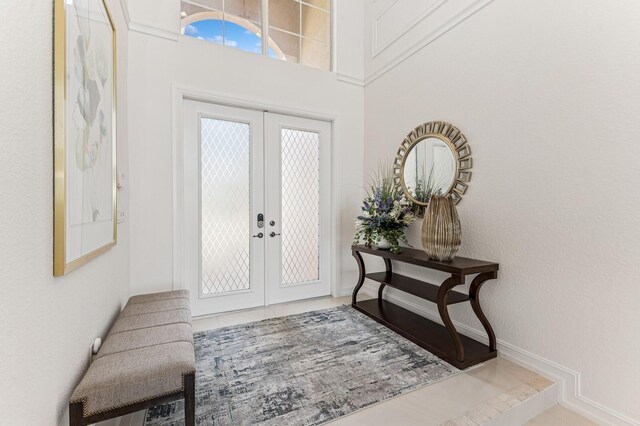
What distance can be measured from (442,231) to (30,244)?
2.34m

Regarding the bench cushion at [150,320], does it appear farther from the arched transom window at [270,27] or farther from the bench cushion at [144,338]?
the arched transom window at [270,27]

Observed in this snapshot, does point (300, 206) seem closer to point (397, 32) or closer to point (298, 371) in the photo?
point (298, 371)

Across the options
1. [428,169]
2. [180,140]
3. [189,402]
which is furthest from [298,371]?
[180,140]

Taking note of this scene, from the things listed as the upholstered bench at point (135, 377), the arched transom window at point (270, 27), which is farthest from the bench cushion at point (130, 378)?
the arched transom window at point (270, 27)

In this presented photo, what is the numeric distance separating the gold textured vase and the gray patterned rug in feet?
2.69

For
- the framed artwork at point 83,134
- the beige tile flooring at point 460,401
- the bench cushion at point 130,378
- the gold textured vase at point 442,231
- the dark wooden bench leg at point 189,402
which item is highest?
the framed artwork at point 83,134

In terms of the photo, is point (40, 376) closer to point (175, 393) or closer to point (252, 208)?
point (175, 393)

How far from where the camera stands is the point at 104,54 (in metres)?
1.76

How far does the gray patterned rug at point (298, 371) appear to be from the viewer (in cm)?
163

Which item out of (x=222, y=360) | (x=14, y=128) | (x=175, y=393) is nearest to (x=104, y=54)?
(x=14, y=128)

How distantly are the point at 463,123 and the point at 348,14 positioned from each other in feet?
7.82

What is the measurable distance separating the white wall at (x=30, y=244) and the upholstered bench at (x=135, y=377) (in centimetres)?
9

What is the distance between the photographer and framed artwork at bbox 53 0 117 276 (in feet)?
3.57

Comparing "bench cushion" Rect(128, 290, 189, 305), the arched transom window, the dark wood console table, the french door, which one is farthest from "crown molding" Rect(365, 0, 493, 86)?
"bench cushion" Rect(128, 290, 189, 305)
